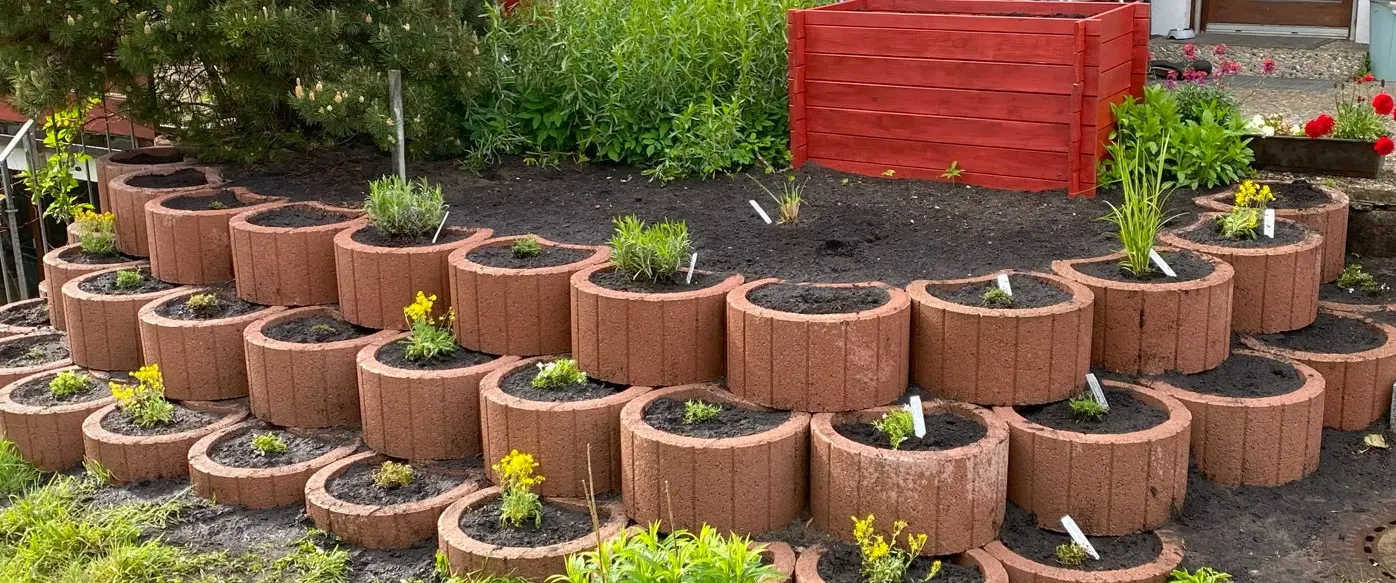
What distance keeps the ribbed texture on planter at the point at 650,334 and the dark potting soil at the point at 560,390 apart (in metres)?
0.04

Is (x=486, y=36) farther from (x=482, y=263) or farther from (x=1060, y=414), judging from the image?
(x=1060, y=414)

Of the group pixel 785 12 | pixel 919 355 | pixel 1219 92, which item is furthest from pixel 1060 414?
pixel 785 12

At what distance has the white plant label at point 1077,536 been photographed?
4.79 metres

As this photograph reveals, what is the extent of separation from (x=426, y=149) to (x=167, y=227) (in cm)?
151

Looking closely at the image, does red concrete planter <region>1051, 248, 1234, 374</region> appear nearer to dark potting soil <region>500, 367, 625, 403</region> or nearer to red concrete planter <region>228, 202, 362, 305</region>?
dark potting soil <region>500, 367, 625, 403</region>

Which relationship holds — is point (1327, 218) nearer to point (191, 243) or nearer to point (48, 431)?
point (191, 243)

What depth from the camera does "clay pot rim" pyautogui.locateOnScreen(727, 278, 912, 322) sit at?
4945mm

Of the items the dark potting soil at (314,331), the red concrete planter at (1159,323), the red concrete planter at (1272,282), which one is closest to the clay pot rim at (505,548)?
the dark potting soil at (314,331)

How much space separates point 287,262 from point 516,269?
4.05 feet

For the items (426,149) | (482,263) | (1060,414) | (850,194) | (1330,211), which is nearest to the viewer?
(1060,414)

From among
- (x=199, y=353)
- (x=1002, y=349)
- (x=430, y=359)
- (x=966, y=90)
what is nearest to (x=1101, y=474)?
(x=1002, y=349)

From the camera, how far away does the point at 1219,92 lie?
7.16 meters

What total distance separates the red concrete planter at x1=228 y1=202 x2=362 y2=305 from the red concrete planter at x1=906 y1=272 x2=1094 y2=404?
2.67 metres

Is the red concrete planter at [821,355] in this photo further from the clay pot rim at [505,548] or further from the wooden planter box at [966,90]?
the wooden planter box at [966,90]
